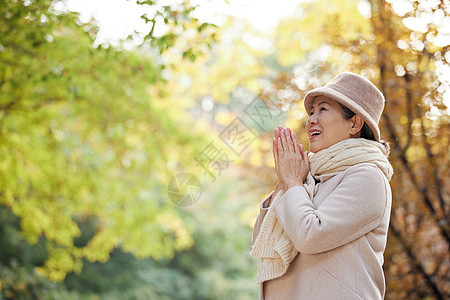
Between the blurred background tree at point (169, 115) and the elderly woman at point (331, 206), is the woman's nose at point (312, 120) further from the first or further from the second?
the blurred background tree at point (169, 115)

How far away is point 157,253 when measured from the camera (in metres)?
5.83

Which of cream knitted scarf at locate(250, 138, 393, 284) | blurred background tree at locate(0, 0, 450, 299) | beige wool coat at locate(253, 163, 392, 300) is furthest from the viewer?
blurred background tree at locate(0, 0, 450, 299)

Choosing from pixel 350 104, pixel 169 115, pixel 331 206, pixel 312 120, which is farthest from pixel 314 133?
pixel 169 115

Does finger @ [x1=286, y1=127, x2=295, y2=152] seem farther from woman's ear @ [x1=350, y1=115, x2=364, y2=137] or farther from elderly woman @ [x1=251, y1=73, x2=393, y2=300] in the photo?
woman's ear @ [x1=350, y1=115, x2=364, y2=137]

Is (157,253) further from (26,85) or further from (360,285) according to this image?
(360,285)

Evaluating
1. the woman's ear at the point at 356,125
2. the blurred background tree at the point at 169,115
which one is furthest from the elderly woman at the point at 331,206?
the blurred background tree at the point at 169,115

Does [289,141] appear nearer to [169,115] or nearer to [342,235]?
[342,235]

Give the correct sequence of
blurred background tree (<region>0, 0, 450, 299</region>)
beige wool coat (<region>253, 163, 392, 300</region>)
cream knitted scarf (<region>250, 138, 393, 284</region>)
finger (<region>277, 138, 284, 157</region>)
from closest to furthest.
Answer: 1. beige wool coat (<region>253, 163, 392, 300</region>)
2. cream knitted scarf (<region>250, 138, 393, 284</region>)
3. finger (<region>277, 138, 284, 157</region>)
4. blurred background tree (<region>0, 0, 450, 299</region>)

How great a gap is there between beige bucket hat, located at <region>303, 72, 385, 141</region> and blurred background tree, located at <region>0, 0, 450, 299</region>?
156 centimetres

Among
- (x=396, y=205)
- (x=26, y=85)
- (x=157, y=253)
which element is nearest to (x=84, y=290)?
(x=157, y=253)

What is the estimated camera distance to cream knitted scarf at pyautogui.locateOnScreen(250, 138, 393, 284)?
1.32 meters

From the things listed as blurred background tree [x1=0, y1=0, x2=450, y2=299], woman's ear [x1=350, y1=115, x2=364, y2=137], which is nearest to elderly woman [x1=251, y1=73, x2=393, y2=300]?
woman's ear [x1=350, y1=115, x2=364, y2=137]

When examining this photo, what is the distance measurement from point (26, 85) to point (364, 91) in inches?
128

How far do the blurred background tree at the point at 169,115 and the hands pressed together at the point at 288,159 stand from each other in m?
1.53
